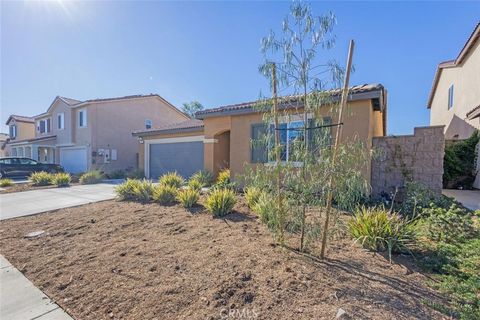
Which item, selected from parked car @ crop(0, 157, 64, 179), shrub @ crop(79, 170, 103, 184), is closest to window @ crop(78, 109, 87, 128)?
parked car @ crop(0, 157, 64, 179)

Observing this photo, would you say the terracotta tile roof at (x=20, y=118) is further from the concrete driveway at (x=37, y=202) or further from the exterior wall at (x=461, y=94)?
the exterior wall at (x=461, y=94)

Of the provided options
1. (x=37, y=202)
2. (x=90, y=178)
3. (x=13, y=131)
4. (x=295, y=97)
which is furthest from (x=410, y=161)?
(x=13, y=131)

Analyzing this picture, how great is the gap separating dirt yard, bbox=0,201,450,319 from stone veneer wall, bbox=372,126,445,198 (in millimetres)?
4639

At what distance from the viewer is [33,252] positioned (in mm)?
4570

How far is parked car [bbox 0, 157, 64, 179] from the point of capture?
18.6 m

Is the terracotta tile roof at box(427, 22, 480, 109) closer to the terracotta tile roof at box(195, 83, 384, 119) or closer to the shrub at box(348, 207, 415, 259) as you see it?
the terracotta tile roof at box(195, 83, 384, 119)

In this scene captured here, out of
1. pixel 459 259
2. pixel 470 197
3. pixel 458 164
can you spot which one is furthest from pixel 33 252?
pixel 458 164

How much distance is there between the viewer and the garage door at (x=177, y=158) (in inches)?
565

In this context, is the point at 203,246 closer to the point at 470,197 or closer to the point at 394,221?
the point at 394,221

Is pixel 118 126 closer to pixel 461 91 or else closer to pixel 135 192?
pixel 135 192

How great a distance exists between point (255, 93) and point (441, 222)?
413 cm

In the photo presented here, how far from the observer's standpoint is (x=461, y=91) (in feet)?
43.5

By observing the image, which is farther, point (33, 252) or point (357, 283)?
point (33, 252)

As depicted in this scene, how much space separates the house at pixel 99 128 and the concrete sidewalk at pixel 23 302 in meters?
19.1
